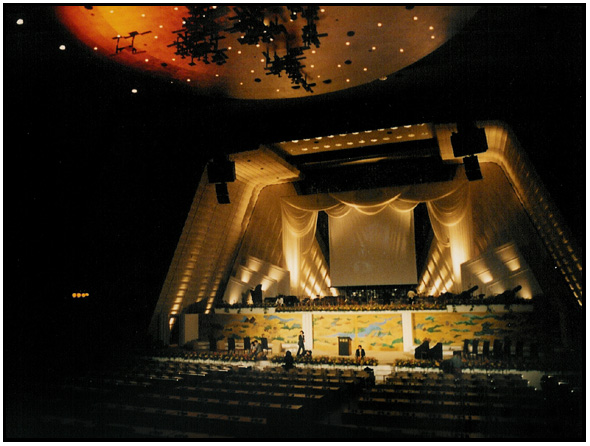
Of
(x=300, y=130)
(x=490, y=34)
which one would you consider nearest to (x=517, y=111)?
(x=490, y=34)

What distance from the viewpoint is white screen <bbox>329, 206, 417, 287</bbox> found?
733 inches

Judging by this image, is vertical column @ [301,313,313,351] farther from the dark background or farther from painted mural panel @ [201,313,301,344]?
the dark background

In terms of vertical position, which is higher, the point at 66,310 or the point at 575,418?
the point at 66,310

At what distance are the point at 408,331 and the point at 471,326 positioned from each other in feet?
6.73

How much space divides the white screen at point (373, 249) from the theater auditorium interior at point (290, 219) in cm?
9

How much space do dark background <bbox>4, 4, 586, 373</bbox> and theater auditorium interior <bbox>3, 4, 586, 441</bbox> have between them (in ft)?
0.19

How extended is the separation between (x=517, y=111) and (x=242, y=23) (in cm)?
674

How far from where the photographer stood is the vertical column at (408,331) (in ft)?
49.1

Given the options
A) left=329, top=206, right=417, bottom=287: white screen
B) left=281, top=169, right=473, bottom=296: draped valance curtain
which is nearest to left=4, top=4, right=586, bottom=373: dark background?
left=281, top=169, right=473, bottom=296: draped valance curtain

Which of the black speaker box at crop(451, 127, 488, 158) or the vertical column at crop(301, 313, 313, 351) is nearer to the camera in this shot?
the black speaker box at crop(451, 127, 488, 158)

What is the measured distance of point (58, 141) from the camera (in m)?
8.89

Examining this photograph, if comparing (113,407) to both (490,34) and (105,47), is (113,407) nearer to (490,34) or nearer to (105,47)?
(105,47)

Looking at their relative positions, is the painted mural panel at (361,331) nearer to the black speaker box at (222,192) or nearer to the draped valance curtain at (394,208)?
the draped valance curtain at (394,208)

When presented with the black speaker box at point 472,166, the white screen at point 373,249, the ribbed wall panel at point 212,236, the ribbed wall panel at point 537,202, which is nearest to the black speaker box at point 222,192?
the ribbed wall panel at point 212,236
